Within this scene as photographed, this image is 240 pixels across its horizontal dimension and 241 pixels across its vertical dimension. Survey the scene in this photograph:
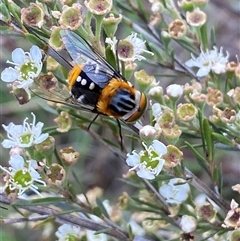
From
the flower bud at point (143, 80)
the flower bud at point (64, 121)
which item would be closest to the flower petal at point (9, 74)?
the flower bud at point (64, 121)

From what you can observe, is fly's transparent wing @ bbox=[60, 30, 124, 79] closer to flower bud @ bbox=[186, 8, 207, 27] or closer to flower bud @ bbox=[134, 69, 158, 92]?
flower bud @ bbox=[134, 69, 158, 92]

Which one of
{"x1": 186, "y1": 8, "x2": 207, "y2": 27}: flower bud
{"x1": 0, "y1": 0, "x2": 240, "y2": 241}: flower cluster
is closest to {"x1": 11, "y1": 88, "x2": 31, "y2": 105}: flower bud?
{"x1": 0, "y1": 0, "x2": 240, "y2": 241}: flower cluster

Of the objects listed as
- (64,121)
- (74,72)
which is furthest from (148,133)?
(64,121)

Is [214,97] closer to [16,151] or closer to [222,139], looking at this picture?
[222,139]

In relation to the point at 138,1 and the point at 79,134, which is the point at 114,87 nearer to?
the point at 138,1

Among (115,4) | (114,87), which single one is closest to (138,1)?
(115,4)
